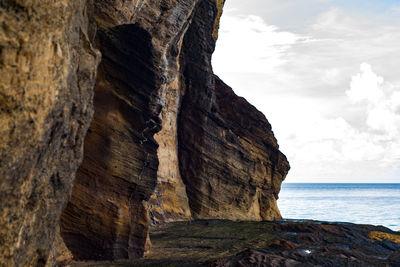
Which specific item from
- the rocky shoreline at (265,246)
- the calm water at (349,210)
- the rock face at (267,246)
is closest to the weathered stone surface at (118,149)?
the rocky shoreline at (265,246)

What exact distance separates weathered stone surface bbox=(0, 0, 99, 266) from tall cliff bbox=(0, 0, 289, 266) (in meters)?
0.02

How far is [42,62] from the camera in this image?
18.6 feet

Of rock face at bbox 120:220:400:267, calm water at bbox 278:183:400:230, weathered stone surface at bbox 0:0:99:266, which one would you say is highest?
calm water at bbox 278:183:400:230

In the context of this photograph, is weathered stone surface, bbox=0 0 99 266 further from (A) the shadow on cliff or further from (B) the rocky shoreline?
(B) the rocky shoreline

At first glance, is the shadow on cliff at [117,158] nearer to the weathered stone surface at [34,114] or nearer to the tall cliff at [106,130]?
the tall cliff at [106,130]

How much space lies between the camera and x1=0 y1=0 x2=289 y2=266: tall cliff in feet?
18.1

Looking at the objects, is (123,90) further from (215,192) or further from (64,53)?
(215,192)

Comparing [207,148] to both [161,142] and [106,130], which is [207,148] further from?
[106,130]

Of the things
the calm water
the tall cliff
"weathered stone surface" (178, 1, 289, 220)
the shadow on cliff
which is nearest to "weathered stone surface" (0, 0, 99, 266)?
the tall cliff

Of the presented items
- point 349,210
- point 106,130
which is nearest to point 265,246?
point 106,130

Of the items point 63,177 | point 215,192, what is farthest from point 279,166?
point 63,177

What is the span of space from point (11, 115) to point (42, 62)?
984 mm

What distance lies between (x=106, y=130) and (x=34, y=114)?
5891 millimetres

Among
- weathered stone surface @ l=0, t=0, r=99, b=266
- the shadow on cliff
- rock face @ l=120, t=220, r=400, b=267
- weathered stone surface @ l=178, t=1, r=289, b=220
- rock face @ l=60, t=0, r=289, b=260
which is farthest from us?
weathered stone surface @ l=178, t=1, r=289, b=220
